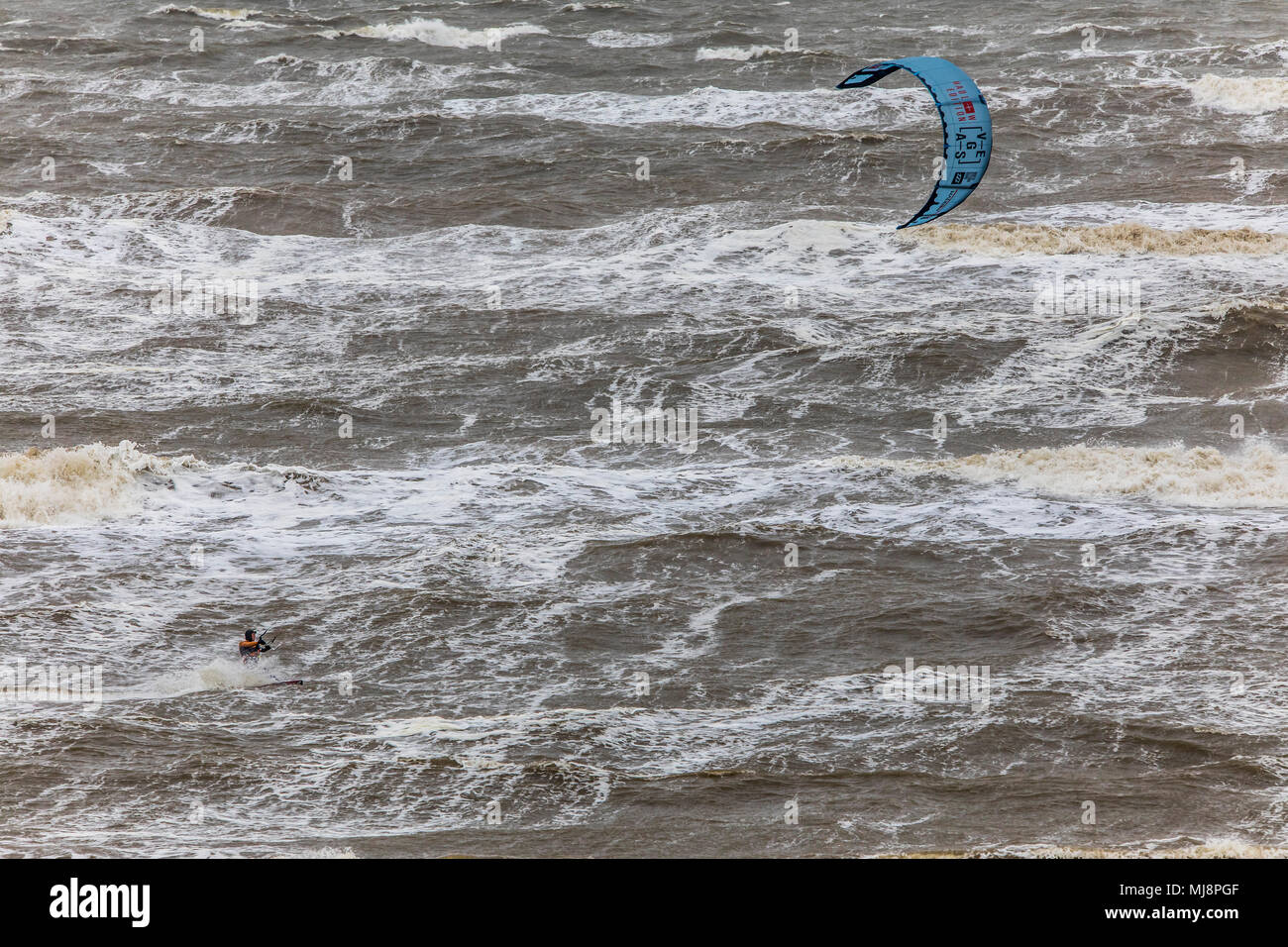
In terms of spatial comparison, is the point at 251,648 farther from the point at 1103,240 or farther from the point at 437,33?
the point at 437,33

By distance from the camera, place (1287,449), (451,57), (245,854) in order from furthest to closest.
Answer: (451,57) < (1287,449) < (245,854)

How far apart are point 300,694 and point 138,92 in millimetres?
33444

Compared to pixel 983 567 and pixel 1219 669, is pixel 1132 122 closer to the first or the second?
pixel 983 567

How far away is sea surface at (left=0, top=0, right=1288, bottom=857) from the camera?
1486 cm

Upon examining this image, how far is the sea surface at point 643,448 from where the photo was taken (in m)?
14.9

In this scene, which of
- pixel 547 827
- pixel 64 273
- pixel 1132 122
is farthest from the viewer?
pixel 1132 122

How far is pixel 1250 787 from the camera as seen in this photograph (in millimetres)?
14500

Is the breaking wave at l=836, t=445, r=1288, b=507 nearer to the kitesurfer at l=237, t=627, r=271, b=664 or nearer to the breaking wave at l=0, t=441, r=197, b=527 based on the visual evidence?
the kitesurfer at l=237, t=627, r=271, b=664

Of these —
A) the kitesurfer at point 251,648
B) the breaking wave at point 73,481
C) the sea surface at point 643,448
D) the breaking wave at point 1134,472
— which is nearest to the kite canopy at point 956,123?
the breaking wave at point 1134,472

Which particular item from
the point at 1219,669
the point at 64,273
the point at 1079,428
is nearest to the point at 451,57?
the point at 64,273

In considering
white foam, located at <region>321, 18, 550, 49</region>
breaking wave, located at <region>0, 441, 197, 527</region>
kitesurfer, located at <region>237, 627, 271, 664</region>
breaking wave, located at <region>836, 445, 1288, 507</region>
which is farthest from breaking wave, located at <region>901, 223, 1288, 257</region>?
white foam, located at <region>321, 18, 550, 49</region>

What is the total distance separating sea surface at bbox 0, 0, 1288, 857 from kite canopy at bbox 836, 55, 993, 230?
404 cm

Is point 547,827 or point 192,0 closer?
point 547,827

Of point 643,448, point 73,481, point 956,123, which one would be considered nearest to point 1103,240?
point 956,123
